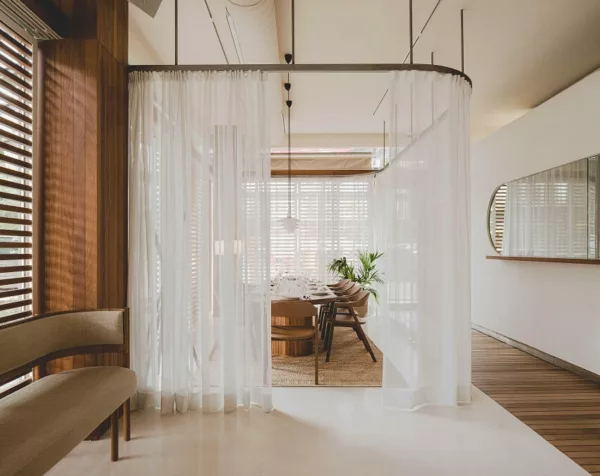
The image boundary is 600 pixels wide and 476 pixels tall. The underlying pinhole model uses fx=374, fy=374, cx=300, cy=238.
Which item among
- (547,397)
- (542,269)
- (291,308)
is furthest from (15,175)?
(542,269)

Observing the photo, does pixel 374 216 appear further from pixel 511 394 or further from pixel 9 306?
pixel 9 306

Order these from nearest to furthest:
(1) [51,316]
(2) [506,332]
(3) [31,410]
Result: (3) [31,410] → (1) [51,316] → (2) [506,332]

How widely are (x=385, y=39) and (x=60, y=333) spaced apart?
374cm

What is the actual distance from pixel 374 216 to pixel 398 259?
474 cm

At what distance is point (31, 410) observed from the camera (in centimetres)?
174

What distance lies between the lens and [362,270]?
24.9 feet

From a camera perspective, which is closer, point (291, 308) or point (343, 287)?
point (291, 308)

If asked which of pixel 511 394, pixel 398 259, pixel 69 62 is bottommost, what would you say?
pixel 511 394

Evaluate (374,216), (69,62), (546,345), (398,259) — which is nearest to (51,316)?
(69,62)

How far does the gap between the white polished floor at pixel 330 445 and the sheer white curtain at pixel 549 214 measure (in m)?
1.97

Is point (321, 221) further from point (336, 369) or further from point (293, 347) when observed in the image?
point (336, 369)

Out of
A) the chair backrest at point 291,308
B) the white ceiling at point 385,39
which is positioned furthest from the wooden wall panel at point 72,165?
the chair backrest at point 291,308

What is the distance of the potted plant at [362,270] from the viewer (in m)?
7.17

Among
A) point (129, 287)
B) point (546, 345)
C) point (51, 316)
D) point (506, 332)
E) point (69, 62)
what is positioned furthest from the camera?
point (506, 332)
